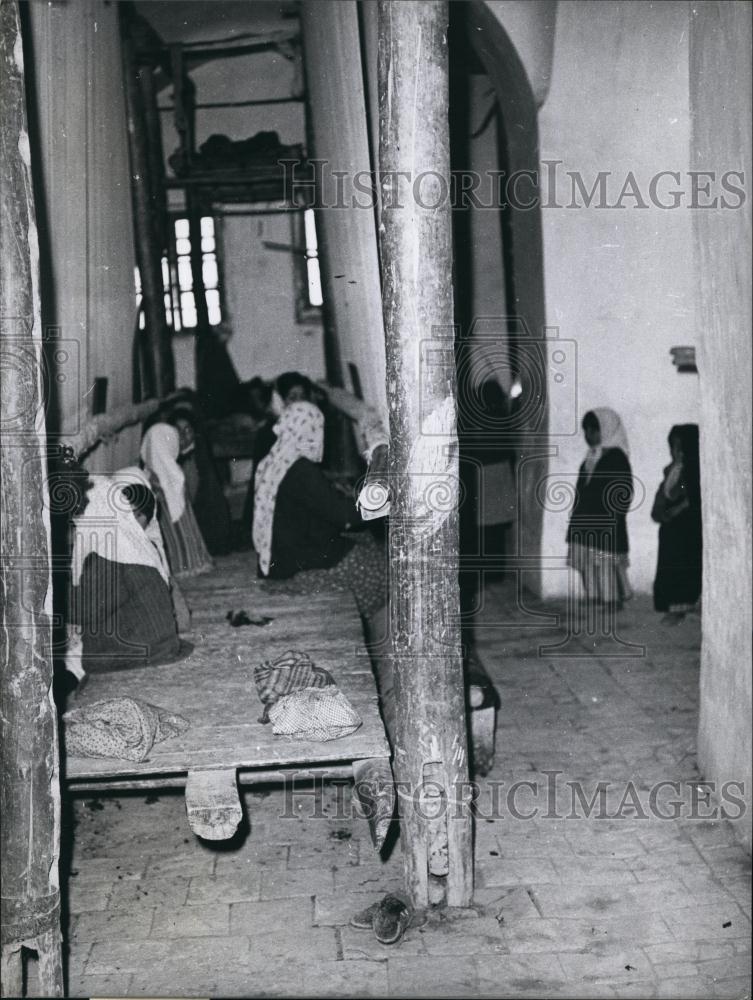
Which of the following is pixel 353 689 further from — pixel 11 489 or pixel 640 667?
Answer: pixel 640 667

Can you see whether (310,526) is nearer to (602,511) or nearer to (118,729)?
(118,729)

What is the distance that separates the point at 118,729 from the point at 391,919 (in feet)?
3.71

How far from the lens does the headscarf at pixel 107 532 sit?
13.3 ft

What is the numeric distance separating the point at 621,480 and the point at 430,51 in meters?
4.23

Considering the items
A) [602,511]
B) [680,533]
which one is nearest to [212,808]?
[602,511]

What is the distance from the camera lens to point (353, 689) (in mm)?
3832

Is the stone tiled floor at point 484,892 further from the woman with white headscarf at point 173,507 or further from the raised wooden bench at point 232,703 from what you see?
the woman with white headscarf at point 173,507

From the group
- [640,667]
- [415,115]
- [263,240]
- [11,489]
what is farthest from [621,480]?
[263,240]

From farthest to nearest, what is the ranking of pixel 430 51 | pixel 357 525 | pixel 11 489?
1. pixel 357 525
2. pixel 430 51
3. pixel 11 489

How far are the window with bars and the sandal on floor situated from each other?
885 cm

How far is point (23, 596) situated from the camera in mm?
2576

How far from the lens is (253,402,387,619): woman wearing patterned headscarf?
5.22 m

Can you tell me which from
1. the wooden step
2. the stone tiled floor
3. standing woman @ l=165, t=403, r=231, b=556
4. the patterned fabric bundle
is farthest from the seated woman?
standing woman @ l=165, t=403, r=231, b=556

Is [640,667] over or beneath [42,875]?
beneath
